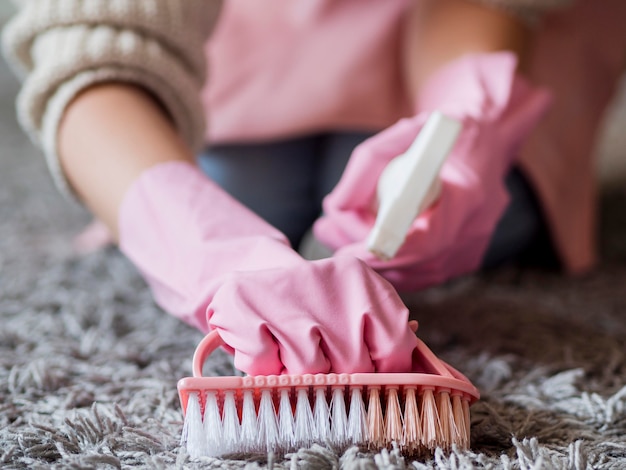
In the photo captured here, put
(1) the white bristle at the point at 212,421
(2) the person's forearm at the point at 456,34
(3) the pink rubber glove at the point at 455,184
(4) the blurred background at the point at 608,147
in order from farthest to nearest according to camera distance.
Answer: (4) the blurred background at the point at 608,147
(2) the person's forearm at the point at 456,34
(3) the pink rubber glove at the point at 455,184
(1) the white bristle at the point at 212,421

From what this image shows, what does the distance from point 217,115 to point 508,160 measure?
0.39 m

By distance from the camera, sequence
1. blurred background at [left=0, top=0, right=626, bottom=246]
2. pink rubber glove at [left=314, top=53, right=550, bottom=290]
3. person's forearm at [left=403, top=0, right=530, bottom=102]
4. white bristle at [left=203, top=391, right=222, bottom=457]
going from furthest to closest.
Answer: blurred background at [left=0, top=0, right=626, bottom=246] < person's forearm at [left=403, top=0, right=530, bottom=102] < pink rubber glove at [left=314, top=53, right=550, bottom=290] < white bristle at [left=203, top=391, right=222, bottom=457]

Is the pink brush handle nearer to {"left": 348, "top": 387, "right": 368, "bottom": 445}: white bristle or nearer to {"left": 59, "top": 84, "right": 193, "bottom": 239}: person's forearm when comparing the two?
{"left": 348, "top": 387, "right": 368, "bottom": 445}: white bristle

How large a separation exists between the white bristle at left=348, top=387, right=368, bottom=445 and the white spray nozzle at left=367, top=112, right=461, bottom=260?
0.11m

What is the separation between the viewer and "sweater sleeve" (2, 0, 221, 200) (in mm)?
578

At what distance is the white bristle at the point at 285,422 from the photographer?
35 centimetres

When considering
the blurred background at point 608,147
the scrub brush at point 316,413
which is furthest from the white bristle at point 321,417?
the blurred background at point 608,147

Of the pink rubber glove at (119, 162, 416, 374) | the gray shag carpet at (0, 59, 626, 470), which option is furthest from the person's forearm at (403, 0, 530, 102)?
the pink rubber glove at (119, 162, 416, 374)

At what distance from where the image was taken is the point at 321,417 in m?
0.35

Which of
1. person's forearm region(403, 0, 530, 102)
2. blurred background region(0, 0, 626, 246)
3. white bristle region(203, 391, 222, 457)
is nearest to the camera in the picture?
white bristle region(203, 391, 222, 457)

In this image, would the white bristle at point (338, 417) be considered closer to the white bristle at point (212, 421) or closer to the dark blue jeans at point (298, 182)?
the white bristle at point (212, 421)

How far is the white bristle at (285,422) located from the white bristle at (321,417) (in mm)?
12

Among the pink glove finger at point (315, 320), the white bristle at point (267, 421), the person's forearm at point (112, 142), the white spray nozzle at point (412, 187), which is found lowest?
the white bristle at point (267, 421)

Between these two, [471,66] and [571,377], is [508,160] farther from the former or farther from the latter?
[571,377]
